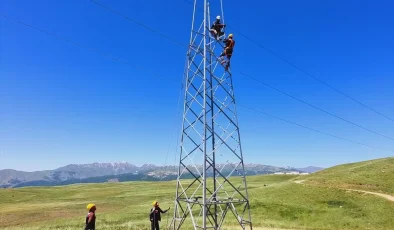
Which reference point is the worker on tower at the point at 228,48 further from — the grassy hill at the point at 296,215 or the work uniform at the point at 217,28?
the grassy hill at the point at 296,215

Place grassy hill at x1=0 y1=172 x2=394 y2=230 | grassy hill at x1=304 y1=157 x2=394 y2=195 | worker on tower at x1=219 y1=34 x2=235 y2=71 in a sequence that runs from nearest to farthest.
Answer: worker on tower at x1=219 y1=34 x2=235 y2=71
grassy hill at x1=0 y1=172 x2=394 y2=230
grassy hill at x1=304 y1=157 x2=394 y2=195

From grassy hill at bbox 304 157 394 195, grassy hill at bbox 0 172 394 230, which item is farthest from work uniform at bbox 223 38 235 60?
grassy hill at bbox 304 157 394 195

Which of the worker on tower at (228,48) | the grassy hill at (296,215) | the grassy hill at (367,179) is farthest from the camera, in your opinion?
the grassy hill at (367,179)

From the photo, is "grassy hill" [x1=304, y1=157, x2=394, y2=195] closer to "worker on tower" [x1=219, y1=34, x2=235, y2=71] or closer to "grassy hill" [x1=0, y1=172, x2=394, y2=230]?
"grassy hill" [x1=0, y1=172, x2=394, y2=230]

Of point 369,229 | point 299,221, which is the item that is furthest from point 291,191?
point 369,229

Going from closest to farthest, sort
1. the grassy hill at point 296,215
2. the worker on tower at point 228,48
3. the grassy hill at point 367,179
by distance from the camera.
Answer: the worker on tower at point 228,48 → the grassy hill at point 296,215 → the grassy hill at point 367,179

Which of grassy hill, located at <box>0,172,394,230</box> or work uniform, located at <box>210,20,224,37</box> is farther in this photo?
grassy hill, located at <box>0,172,394,230</box>

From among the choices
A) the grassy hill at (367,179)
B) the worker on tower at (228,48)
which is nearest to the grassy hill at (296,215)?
the grassy hill at (367,179)

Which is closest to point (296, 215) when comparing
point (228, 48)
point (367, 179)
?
point (367, 179)

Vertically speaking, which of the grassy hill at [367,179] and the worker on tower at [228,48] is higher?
the worker on tower at [228,48]

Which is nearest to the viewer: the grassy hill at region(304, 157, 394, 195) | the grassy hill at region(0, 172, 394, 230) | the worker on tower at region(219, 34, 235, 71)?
the worker on tower at region(219, 34, 235, 71)

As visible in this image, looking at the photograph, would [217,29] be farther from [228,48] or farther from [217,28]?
[228,48]

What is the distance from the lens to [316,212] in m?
44.4

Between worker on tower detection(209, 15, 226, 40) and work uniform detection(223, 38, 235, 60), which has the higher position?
worker on tower detection(209, 15, 226, 40)
